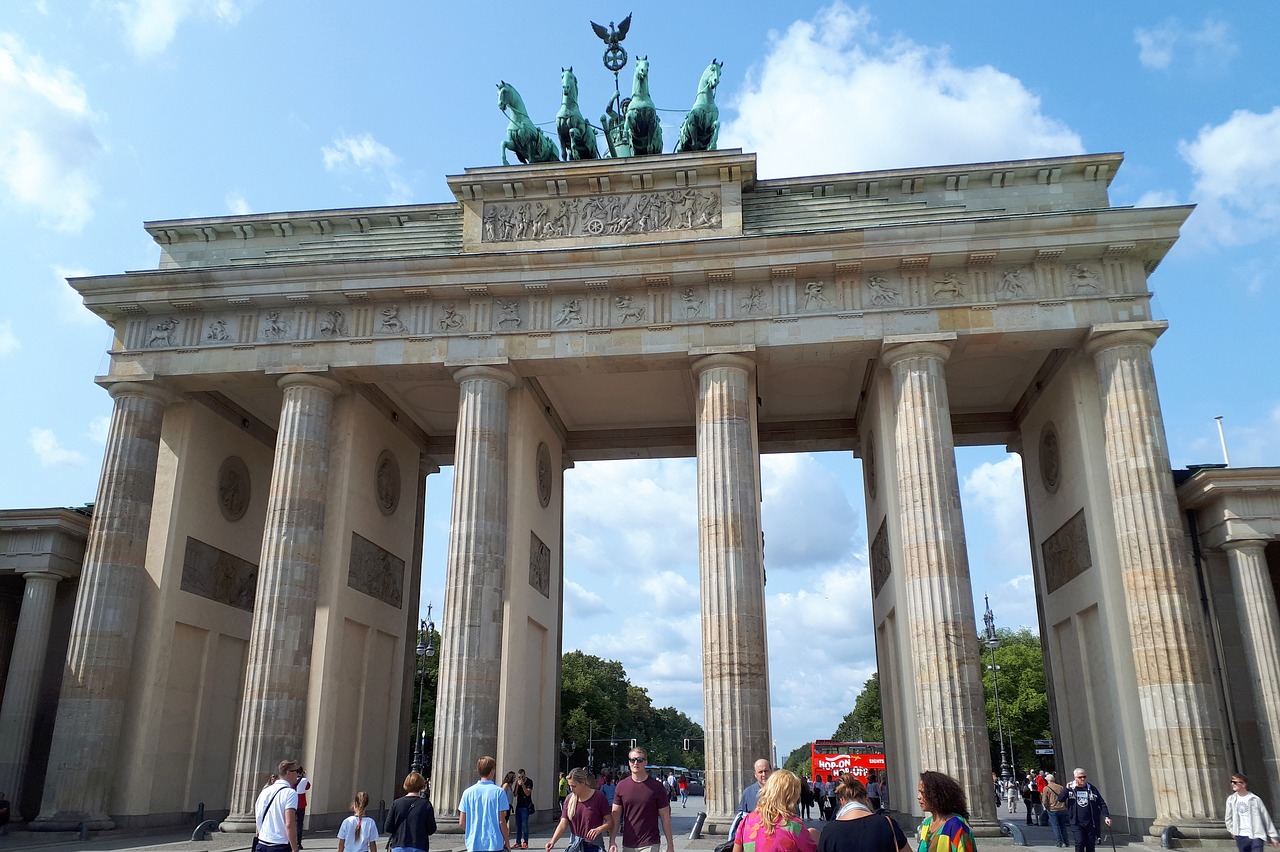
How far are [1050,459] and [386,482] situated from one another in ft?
62.7

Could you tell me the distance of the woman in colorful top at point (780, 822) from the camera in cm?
658

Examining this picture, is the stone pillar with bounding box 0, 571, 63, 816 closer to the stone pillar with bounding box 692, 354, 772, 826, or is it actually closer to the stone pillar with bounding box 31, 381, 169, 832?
the stone pillar with bounding box 31, 381, 169, 832

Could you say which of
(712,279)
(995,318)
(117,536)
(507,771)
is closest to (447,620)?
(507,771)

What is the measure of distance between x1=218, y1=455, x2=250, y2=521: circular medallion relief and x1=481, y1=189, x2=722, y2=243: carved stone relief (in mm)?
10630

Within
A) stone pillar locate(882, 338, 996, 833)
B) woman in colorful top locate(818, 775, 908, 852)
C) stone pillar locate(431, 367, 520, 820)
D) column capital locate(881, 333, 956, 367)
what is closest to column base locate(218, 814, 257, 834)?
stone pillar locate(431, 367, 520, 820)

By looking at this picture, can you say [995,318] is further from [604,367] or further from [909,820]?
[909,820]

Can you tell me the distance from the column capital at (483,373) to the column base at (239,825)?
11.2 meters

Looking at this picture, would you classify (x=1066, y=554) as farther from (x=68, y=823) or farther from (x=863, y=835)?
(x=68, y=823)

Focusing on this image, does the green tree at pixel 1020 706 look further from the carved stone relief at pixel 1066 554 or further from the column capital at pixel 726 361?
the column capital at pixel 726 361

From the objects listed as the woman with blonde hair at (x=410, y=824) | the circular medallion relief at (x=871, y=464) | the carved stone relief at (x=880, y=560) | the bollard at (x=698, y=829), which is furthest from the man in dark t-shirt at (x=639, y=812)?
the circular medallion relief at (x=871, y=464)

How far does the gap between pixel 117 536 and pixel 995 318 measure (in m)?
22.4

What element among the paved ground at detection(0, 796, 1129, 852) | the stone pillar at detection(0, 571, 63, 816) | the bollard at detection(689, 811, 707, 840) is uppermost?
the stone pillar at detection(0, 571, 63, 816)

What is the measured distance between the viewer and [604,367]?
2509 centimetres

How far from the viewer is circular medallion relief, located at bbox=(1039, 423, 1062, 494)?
2584 centimetres
